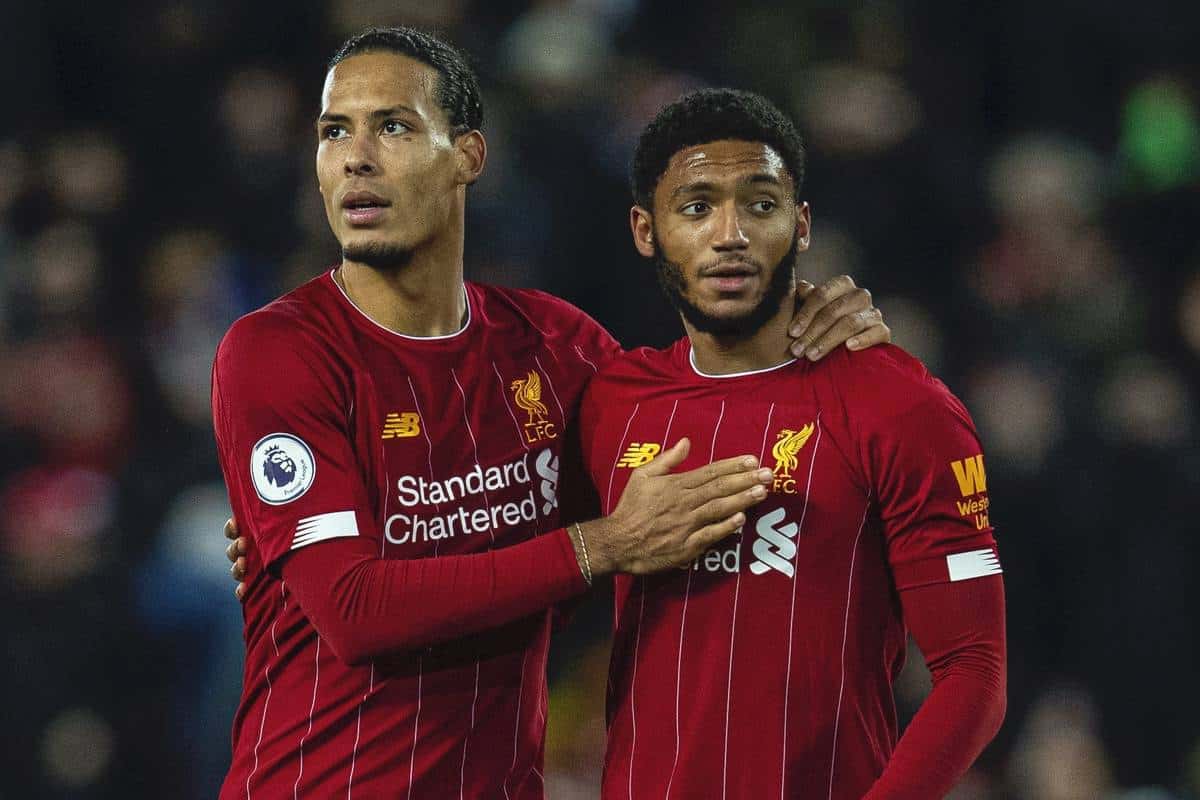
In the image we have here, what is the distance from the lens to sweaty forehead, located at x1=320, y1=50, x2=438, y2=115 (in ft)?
12.3

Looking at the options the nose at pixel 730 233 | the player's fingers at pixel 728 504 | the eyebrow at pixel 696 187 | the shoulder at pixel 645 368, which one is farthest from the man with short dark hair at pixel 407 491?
the eyebrow at pixel 696 187

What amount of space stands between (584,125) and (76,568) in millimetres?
2927

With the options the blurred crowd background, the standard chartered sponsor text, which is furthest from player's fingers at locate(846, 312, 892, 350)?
the blurred crowd background

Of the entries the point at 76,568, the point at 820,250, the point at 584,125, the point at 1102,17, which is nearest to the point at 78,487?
the point at 76,568

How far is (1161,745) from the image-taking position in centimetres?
649

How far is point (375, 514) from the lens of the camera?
3.59m

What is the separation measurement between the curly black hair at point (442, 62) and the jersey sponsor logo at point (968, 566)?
5.10ft

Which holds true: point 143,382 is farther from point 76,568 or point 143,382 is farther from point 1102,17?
point 1102,17

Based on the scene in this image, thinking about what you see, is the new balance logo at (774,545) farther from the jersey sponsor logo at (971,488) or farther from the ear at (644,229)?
the ear at (644,229)

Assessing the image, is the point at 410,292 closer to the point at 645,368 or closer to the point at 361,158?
the point at 361,158

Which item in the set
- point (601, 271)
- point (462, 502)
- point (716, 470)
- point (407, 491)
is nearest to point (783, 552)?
point (716, 470)

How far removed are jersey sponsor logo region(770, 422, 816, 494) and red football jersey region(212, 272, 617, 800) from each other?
47 centimetres

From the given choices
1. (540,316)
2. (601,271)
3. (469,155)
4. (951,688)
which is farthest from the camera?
(601,271)

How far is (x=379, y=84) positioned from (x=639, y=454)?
40.8 inches
